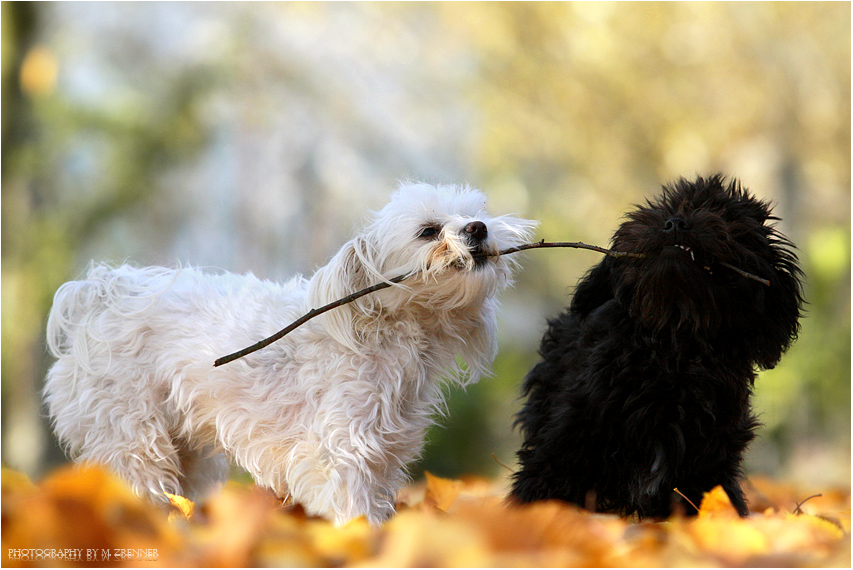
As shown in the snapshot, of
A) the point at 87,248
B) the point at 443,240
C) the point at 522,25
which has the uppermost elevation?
the point at 522,25

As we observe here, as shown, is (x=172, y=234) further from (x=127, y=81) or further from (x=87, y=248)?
(x=127, y=81)

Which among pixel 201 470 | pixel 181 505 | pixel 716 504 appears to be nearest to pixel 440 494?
pixel 201 470

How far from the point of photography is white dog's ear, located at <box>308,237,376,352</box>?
7.81 ft

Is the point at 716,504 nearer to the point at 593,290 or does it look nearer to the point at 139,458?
the point at 593,290

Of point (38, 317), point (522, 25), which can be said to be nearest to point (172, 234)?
point (38, 317)

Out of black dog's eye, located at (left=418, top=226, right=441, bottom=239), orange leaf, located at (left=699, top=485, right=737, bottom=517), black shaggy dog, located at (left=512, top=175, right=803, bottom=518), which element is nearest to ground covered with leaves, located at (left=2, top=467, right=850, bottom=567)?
orange leaf, located at (left=699, top=485, right=737, bottom=517)

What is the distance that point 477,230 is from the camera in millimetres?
2348

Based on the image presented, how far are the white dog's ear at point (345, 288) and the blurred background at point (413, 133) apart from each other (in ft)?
14.3

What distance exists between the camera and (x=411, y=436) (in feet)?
7.93

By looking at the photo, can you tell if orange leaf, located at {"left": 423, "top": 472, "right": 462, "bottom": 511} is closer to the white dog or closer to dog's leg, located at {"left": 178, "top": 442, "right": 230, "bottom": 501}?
the white dog

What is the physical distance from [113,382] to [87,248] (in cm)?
626

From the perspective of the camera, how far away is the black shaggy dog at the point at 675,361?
2284mm

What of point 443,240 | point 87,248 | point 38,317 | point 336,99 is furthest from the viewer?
point 336,99

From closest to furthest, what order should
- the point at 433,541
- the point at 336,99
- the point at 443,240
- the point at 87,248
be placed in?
the point at 433,541 → the point at 443,240 → the point at 87,248 → the point at 336,99
